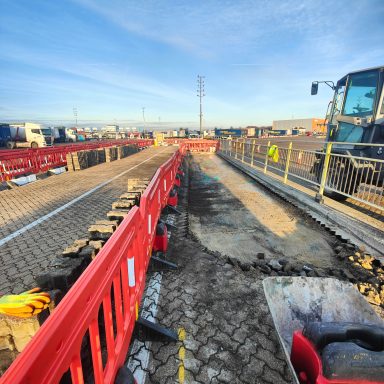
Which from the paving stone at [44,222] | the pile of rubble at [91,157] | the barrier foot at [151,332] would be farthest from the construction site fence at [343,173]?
the pile of rubble at [91,157]

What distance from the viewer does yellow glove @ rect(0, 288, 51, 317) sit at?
5.60 ft

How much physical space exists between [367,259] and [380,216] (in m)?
2.60

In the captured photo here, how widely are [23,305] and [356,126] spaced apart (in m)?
8.55

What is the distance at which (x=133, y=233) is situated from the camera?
2.28m

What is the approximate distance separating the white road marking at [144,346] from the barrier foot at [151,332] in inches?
2.4

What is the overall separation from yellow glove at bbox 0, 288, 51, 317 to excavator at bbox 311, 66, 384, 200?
6216 millimetres

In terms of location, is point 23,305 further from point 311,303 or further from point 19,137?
point 19,137

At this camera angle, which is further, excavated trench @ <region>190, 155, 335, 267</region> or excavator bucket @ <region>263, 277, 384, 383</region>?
excavated trench @ <region>190, 155, 335, 267</region>

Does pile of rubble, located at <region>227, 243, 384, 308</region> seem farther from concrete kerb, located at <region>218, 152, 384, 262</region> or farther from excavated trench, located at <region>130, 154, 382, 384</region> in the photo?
concrete kerb, located at <region>218, 152, 384, 262</region>

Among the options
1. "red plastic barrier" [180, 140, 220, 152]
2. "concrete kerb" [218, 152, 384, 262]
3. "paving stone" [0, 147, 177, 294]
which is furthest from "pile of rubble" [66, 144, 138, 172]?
"concrete kerb" [218, 152, 384, 262]

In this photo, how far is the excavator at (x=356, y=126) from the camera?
6.19 metres

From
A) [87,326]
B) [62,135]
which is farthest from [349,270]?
[62,135]

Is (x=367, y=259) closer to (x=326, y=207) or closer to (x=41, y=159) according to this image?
(x=326, y=207)

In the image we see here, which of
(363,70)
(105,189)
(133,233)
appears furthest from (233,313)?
(363,70)
